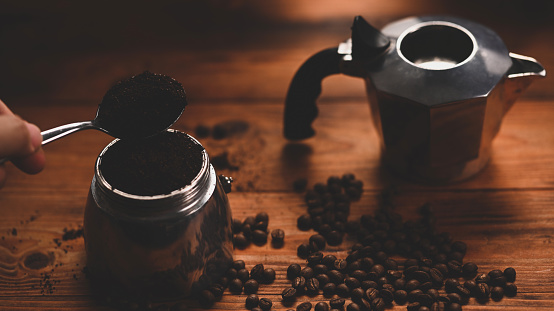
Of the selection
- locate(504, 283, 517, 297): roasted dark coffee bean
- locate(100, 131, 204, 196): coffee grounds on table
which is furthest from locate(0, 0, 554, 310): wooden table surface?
locate(100, 131, 204, 196): coffee grounds on table

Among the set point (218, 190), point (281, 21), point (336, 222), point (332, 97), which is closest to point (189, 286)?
point (218, 190)

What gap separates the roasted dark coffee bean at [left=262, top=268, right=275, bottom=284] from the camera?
1095mm

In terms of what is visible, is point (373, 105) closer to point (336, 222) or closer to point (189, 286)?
point (336, 222)

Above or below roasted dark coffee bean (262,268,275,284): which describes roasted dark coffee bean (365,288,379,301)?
above

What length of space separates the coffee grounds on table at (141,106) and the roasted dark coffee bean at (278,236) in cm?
32

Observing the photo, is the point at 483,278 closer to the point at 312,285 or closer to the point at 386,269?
the point at 386,269

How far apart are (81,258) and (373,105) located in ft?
2.17

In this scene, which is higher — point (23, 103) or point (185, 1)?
point (185, 1)

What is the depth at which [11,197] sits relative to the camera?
126 cm

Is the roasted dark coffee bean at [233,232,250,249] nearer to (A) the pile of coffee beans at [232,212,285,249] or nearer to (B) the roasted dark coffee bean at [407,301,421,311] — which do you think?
(A) the pile of coffee beans at [232,212,285,249]

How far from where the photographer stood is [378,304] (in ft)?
3.38

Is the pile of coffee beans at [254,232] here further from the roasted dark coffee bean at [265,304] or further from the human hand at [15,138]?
the human hand at [15,138]

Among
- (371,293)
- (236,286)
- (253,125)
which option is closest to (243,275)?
(236,286)

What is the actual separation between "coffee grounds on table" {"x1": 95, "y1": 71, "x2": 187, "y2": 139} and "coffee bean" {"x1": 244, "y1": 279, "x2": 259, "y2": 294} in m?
0.32
